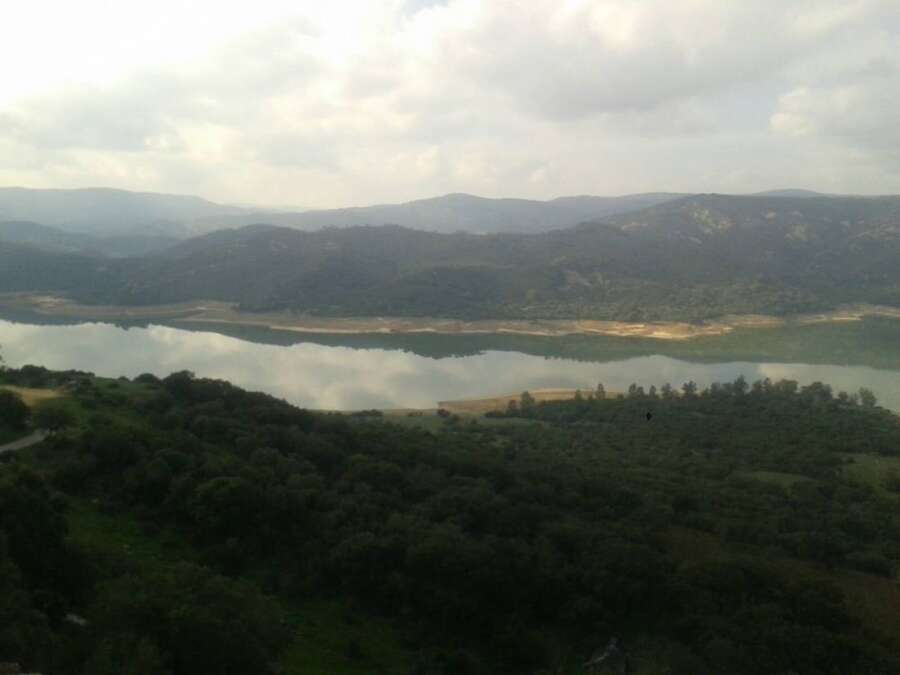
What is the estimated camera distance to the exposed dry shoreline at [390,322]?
52.6 m

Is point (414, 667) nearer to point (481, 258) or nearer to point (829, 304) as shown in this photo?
point (829, 304)

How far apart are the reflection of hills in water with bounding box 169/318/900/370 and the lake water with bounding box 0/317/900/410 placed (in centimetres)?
7

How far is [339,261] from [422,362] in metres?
34.7

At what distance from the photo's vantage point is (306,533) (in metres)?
10.3

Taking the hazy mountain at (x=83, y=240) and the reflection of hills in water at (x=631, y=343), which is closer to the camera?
the reflection of hills in water at (x=631, y=343)

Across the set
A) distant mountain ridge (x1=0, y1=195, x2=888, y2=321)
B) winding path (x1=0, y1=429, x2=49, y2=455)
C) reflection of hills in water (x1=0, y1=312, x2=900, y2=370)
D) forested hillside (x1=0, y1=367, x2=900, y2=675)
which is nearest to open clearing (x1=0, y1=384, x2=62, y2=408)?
forested hillside (x1=0, y1=367, x2=900, y2=675)

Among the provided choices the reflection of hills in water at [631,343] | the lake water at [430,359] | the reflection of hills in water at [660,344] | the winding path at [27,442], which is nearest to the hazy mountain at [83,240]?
the reflection of hills in water at [631,343]

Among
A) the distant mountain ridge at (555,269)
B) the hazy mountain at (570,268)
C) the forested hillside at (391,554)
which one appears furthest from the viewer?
the hazy mountain at (570,268)

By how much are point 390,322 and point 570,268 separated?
26.1 m

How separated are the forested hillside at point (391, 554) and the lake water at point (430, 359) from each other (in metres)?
15.8

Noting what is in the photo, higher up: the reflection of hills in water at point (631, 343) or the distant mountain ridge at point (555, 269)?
the distant mountain ridge at point (555, 269)

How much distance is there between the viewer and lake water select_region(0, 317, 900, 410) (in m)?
33.7

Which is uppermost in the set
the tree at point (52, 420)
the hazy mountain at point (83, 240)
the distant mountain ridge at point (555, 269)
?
the hazy mountain at point (83, 240)

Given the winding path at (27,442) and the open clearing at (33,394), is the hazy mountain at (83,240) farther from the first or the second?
the winding path at (27,442)
